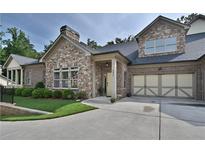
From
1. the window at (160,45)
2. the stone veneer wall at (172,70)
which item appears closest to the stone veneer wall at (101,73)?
the stone veneer wall at (172,70)

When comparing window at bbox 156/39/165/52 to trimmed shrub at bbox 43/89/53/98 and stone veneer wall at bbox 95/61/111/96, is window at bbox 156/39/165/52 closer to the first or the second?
stone veneer wall at bbox 95/61/111/96

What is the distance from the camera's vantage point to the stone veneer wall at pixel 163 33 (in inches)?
488

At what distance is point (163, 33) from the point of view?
1313 cm

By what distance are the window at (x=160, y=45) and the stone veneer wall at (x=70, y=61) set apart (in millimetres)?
7121

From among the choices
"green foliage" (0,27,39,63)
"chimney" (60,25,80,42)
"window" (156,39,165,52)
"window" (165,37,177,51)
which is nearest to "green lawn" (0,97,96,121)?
"chimney" (60,25,80,42)

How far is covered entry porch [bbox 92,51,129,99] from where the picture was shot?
34.7 ft

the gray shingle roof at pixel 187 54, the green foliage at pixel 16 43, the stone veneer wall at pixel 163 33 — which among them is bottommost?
the gray shingle roof at pixel 187 54

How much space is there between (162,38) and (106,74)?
6959mm

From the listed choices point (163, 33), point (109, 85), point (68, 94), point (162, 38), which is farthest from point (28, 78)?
point (163, 33)

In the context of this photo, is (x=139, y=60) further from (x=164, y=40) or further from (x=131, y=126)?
(x=131, y=126)

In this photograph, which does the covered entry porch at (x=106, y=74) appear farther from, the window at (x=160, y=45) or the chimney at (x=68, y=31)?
the chimney at (x=68, y=31)

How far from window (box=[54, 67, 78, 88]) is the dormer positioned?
7.56 m
